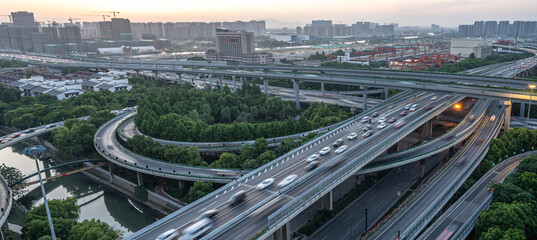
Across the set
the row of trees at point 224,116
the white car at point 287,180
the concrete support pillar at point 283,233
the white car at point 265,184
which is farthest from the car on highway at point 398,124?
the concrete support pillar at point 283,233

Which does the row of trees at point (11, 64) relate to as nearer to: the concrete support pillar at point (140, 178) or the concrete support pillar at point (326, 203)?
the concrete support pillar at point (140, 178)

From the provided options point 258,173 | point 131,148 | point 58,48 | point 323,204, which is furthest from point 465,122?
point 58,48

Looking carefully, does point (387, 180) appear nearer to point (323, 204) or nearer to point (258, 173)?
point (323, 204)

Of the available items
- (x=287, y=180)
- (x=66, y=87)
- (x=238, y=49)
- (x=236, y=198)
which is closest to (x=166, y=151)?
(x=236, y=198)

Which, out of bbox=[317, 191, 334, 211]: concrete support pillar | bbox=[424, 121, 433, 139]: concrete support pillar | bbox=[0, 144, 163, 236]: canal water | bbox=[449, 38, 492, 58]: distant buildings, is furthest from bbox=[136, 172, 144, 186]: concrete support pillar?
bbox=[449, 38, 492, 58]: distant buildings

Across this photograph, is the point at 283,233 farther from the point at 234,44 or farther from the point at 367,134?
the point at 234,44

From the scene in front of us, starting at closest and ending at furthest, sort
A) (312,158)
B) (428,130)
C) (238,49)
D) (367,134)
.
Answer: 1. (312,158)
2. (367,134)
3. (428,130)
4. (238,49)
